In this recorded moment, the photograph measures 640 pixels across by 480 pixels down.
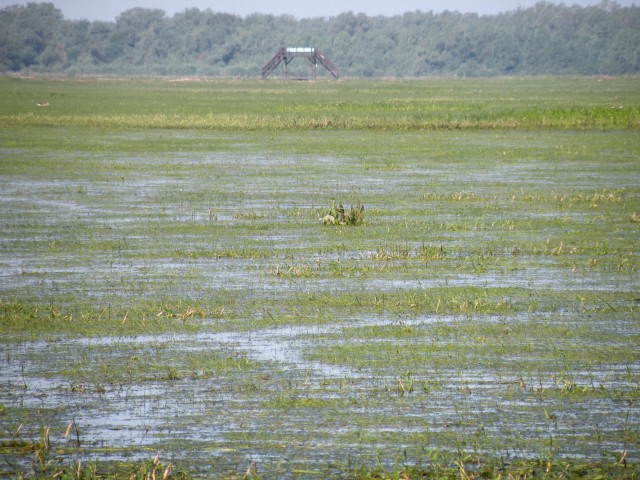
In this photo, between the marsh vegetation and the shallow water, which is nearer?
the marsh vegetation

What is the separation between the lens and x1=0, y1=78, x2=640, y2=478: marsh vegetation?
8.70m

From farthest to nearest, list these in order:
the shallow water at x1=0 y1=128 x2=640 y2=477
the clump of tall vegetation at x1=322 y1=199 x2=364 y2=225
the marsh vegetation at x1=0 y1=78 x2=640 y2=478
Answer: the clump of tall vegetation at x1=322 y1=199 x2=364 y2=225
the shallow water at x1=0 y1=128 x2=640 y2=477
the marsh vegetation at x1=0 y1=78 x2=640 y2=478

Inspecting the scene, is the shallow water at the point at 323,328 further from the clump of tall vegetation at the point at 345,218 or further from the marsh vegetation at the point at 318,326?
the clump of tall vegetation at the point at 345,218

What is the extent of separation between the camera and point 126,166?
105ft

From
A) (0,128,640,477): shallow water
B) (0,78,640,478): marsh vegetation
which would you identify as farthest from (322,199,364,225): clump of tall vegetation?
(0,78,640,478): marsh vegetation

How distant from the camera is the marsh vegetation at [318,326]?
870cm

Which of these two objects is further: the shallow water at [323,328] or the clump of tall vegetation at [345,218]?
the clump of tall vegetation at [345,218]

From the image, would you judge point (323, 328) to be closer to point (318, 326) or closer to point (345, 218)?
point (318, 326)

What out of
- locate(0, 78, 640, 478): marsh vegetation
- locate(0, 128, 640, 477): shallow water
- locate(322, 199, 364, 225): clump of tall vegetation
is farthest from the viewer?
locate(322, 199, 364, 225): clump of tall vegetation

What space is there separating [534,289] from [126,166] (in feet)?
63.9

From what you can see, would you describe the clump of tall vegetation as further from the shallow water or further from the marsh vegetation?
the marsh vegetation

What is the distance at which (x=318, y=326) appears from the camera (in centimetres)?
1259

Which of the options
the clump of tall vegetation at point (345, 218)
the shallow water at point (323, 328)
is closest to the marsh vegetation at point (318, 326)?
the shallow water at point (323, 328)

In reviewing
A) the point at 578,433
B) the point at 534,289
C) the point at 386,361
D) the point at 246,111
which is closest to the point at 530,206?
the point at 534,289
